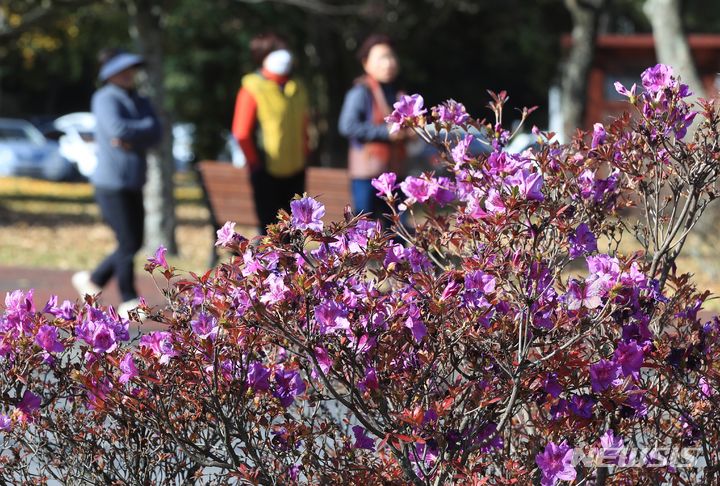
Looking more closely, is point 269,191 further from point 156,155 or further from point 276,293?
point 276,293

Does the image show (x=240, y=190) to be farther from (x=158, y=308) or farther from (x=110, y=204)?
(x=158, y=308)

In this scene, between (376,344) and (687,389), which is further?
(687,389)

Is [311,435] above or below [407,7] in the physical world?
below

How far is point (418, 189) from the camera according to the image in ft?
11.0

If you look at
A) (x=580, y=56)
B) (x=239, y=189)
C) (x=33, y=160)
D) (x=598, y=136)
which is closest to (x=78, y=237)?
(x=239, y=189)

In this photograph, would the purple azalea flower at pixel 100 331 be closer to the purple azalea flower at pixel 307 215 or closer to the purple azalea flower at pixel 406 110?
the purple azalea flower at pixel 307 215

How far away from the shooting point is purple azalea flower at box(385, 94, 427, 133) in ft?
11.1

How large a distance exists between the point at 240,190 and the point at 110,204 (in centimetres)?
341

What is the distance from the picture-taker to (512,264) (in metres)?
2.91

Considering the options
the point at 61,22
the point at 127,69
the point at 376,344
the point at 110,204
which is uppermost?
the point at 61,22

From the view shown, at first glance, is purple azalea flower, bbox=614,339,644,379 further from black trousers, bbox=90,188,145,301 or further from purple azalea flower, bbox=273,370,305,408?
black trousers, bbox=90,188,145,301

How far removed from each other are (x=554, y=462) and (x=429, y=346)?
40 cm

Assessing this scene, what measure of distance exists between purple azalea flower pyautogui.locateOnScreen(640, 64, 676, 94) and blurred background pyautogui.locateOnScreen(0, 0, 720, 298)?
675 centimetres

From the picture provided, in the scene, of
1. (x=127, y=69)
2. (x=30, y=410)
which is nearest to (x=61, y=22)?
(x=127, y=69)
